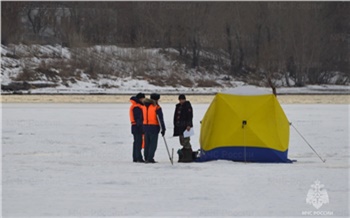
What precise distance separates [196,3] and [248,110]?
209ft

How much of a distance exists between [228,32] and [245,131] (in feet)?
207

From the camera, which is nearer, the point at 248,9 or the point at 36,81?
the point at 36,81

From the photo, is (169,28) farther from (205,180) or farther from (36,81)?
(205,180)

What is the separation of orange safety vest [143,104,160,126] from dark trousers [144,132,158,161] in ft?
0.88

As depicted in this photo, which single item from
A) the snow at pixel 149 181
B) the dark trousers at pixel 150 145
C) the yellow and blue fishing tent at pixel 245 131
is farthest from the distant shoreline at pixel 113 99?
the yellow and blue fishing tent at pixel 245 131

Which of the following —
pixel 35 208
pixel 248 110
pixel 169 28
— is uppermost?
pixel 169 28

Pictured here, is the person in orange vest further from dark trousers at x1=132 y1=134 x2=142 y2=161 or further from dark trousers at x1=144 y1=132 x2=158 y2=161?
dark trousers at x1=144 y1=132 x2=158 y2=161

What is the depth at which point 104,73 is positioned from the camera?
76.0 meters

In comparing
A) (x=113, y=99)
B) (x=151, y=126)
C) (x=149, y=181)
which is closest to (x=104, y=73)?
(x=113, y=99)

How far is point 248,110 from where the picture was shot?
19.4 m

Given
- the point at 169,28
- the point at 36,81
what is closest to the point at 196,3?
the point at 169,28

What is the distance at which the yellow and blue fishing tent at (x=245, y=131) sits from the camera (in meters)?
19.1

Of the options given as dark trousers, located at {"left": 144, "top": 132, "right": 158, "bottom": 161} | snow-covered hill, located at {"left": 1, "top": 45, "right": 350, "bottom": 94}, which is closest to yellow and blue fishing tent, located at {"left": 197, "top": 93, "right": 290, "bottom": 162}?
dark trousers, located at {"left": 144, "top": 132, "right": 158, "bottom": 161}

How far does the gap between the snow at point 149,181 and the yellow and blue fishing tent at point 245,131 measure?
0.58m
